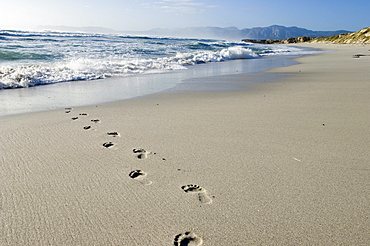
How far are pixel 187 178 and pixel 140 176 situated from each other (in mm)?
389

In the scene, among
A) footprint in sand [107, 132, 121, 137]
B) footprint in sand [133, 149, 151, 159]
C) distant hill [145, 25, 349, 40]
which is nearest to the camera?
footprint in sand [133, 149, 151, 159]

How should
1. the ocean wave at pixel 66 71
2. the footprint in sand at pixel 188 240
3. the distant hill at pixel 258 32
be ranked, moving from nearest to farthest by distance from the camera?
1. the footprint in sand at pixel 188 240
2. the ocean wave at pixel 66 71
3. the distant hill at pixel 258 32

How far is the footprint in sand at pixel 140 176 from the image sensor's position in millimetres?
2091

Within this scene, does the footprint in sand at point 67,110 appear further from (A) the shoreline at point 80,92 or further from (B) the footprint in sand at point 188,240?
(B) the footprint in sand at point 188,240

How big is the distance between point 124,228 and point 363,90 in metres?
5.56

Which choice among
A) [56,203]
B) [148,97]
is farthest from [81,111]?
[56,203]

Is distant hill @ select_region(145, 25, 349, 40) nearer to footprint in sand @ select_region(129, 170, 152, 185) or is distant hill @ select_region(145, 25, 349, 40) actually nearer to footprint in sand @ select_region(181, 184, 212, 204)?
footprint in sand @ select_region(129, 170, 152, 185)

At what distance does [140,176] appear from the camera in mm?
2182

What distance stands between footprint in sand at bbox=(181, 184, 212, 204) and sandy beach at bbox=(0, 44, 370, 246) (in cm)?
1

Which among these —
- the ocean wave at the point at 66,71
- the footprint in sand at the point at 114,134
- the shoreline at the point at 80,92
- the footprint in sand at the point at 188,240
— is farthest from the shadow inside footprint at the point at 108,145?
the ocean wave at the point at 66,71

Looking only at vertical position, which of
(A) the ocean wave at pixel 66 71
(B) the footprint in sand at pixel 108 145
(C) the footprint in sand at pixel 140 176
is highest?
(A) the ocean wave at pixel 66 71

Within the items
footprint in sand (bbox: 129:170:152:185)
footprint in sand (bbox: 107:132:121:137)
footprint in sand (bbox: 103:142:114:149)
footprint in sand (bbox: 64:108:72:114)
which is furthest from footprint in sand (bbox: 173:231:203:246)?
footprint in sand (bbox: 64:108:72:114)

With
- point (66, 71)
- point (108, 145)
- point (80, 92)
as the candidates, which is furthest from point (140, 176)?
point (66, 71)

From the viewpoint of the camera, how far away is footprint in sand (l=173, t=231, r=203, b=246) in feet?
4.78
